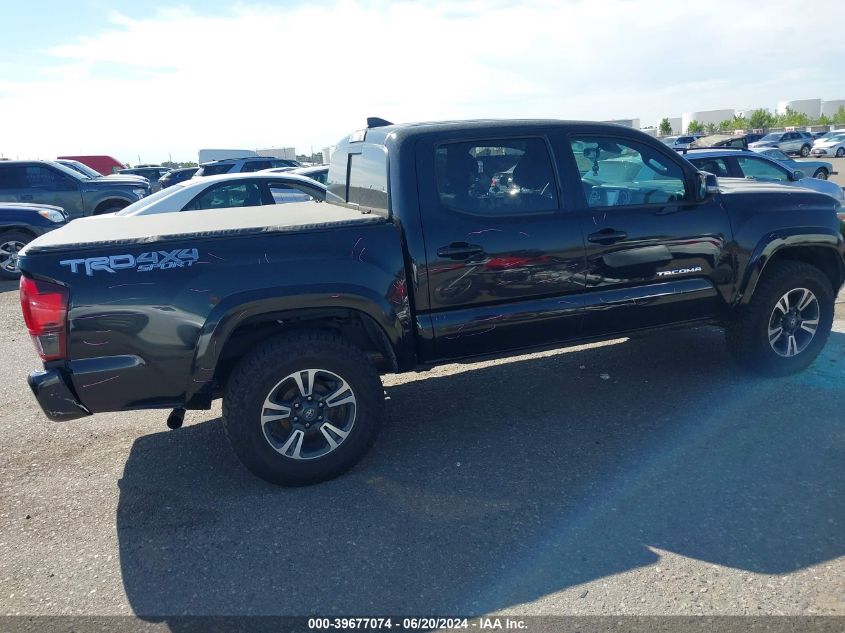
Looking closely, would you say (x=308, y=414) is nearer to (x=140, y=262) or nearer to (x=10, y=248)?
(x=140, y=262)

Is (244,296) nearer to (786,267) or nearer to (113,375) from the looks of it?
(113,375)

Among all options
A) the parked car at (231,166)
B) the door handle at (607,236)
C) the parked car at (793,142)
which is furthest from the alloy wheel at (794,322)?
the parked car at (793,142)

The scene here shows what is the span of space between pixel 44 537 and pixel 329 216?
7.81 feet

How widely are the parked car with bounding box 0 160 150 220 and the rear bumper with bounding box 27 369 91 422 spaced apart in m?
11.6

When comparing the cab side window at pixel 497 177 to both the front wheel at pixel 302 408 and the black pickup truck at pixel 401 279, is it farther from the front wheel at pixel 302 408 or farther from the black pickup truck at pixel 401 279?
the front wheel at pixel 302 408

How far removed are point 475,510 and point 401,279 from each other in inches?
53.3

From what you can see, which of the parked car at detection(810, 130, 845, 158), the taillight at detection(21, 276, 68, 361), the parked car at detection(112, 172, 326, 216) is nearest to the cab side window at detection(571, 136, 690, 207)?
the taillight at detection(21, 276, 68, 361)

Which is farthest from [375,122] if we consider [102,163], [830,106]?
[830,106]

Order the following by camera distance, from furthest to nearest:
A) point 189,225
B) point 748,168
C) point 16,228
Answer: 1. point 16,228
2. point 748,168
3. point 189,225

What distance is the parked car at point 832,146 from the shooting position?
3962 cm

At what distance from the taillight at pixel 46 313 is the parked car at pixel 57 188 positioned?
1164 centimetres

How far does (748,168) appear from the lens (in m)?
9.96

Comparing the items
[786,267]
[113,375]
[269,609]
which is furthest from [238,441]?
[786,267]

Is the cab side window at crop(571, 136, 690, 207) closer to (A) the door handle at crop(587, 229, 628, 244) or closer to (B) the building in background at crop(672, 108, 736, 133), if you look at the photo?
(A) the door handle at crop(587, 229, 628, 244)
